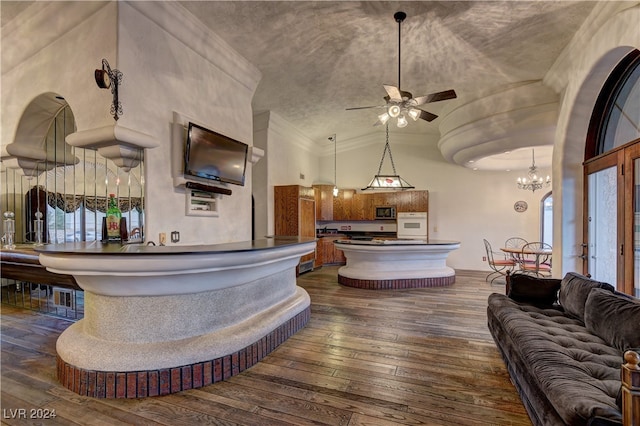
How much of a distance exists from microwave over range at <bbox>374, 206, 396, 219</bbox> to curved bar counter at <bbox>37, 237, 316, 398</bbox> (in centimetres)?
661

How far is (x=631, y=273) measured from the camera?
3.14 m

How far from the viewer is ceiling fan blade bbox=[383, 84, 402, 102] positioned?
355 centimetres

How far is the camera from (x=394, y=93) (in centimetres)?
363

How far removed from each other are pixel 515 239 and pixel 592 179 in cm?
423

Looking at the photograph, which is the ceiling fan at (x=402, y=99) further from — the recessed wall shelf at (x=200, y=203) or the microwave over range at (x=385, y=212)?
the microwave over range at (x=385, y=212)

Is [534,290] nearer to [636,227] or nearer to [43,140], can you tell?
[636,227]

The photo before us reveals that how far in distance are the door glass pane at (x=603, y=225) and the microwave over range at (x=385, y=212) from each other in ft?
15.9

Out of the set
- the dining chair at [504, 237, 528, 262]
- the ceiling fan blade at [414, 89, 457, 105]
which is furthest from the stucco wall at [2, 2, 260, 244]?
the dining chair at [504, 237, 528, 262]

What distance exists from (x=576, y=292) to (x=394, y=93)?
267cm

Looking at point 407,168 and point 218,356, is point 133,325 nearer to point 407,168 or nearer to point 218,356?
point 218,356

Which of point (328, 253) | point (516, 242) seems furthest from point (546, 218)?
point (328, 253)

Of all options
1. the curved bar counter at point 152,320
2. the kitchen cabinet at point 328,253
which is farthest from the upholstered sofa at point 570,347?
the kitchen cabinet at point 328,253

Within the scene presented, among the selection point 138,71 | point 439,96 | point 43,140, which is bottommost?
point 43,140

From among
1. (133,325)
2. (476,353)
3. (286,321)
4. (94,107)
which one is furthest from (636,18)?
(94,107)
